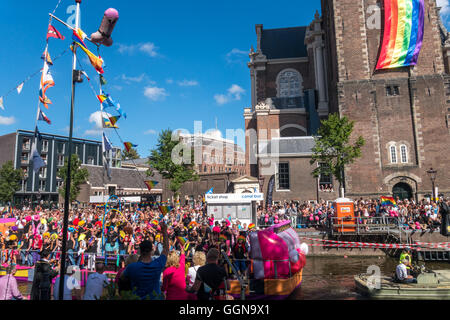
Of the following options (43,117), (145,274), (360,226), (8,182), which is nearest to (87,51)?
(43,117)

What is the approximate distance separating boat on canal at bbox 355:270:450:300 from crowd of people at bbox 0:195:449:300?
4058mm

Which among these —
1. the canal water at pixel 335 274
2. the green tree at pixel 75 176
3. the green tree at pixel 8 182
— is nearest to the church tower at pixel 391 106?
the canal water at pixel 335 274

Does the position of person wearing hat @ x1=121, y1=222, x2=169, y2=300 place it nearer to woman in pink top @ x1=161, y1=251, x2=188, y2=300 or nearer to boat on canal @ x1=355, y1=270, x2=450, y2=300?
woman in pink top @ x1=161, y1=251, x2=188, y2=300

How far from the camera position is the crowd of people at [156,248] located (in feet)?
15.0

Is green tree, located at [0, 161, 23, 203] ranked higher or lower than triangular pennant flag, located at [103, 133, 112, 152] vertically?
higher

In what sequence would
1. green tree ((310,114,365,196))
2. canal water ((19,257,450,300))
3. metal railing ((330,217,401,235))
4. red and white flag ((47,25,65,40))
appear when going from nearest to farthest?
red and white flag ((47,25,65,40)) < canal water ((19,257,450,300)) < metal railing ((330,217,401,235)) < green tree ((310,114,365,196))

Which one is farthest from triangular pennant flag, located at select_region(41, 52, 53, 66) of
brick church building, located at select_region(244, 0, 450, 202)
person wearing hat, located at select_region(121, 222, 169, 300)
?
brick church building, located at select_region(244, 0, 450, 202)

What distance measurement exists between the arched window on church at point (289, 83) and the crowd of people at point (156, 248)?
22504 millimetres

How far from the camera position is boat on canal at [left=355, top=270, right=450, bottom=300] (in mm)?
9367

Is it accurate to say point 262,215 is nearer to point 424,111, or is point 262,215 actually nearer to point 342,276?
point 342,276

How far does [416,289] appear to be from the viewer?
942 cm

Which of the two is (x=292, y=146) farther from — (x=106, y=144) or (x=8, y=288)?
(x=8, y=288)

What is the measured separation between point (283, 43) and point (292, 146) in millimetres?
24187

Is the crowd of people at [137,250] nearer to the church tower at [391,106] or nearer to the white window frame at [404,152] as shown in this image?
the church tower at [391,106]
